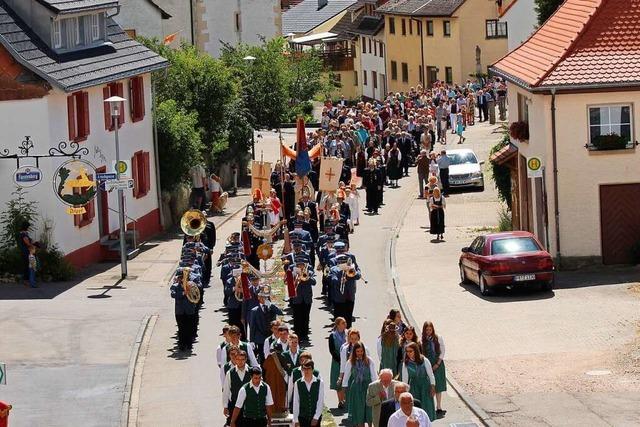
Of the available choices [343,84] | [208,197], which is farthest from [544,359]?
[343,84]

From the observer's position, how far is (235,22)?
271ft

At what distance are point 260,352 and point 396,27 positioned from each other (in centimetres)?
6359

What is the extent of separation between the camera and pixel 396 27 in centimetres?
8931

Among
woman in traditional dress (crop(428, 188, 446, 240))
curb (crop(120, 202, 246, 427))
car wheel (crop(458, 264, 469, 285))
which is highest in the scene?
woman in traditional dress (crop(428, 188, 446, 240))

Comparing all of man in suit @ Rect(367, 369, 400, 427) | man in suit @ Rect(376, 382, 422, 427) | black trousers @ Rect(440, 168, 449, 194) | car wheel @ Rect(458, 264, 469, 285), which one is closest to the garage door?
car wheel @ Rect(458, 264, 469, 285)

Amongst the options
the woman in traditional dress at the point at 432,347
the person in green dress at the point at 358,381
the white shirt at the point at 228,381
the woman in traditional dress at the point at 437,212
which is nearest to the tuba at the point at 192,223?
the woman in traditional dress at the point at 437,212

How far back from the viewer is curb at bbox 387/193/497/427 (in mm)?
24391

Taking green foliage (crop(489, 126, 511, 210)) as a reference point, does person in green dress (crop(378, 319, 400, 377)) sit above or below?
below

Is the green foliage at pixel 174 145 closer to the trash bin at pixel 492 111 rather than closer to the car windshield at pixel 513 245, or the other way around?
the car windshield at pixel 513 245

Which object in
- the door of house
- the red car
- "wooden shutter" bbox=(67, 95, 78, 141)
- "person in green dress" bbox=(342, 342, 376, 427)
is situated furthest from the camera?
the door of house

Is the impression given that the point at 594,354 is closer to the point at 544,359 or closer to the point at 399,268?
the point at 544,359

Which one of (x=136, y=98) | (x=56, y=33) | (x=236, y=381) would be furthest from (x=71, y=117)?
(x=236, y=381)

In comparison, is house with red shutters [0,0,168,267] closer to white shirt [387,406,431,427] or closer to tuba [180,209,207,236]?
tuba [180,209,207,236]

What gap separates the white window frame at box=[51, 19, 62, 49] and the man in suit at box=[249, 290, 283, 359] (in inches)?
620
